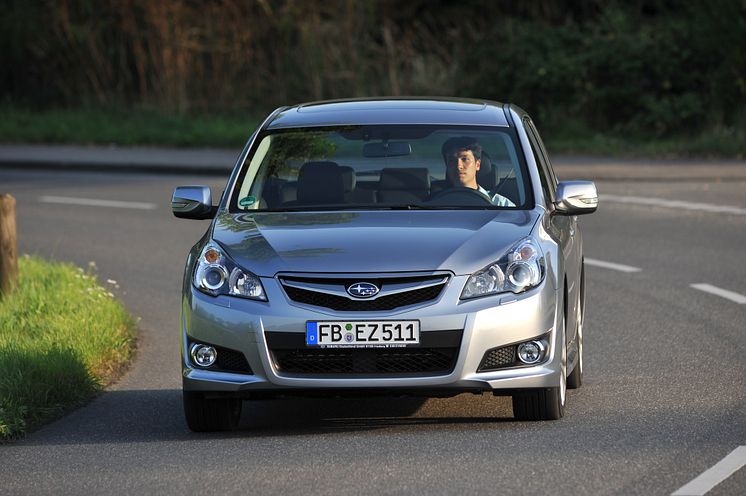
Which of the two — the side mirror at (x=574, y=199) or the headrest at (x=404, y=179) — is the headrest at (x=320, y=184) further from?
the side mirror at (x=574, y=199)

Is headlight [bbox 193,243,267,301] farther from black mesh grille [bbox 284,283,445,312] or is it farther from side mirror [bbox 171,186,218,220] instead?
side mirror [bbox 171,186,218,220]

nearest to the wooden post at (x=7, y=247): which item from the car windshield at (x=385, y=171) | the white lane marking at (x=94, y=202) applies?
the car windshield at (x=385, y=171)

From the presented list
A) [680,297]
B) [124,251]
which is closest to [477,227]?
[680,297]

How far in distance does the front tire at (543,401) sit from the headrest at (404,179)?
1.27 m

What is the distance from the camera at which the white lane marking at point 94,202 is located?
21770mm

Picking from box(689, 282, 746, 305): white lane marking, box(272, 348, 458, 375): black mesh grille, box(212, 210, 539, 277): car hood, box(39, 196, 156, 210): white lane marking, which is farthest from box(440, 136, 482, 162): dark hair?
box(39, 196, 156, 210): white lane marking

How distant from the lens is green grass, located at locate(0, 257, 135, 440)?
9195 millimetres

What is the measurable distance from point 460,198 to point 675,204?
11.9m

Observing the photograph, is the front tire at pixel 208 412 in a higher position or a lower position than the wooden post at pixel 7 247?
higher

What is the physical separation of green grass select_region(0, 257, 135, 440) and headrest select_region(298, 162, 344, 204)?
1.73 metres

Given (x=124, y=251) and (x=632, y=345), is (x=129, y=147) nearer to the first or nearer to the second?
(x=124, y=251)

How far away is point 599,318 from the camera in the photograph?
41.2ft

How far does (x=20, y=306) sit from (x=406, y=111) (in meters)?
4.00

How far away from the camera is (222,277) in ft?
27.0
